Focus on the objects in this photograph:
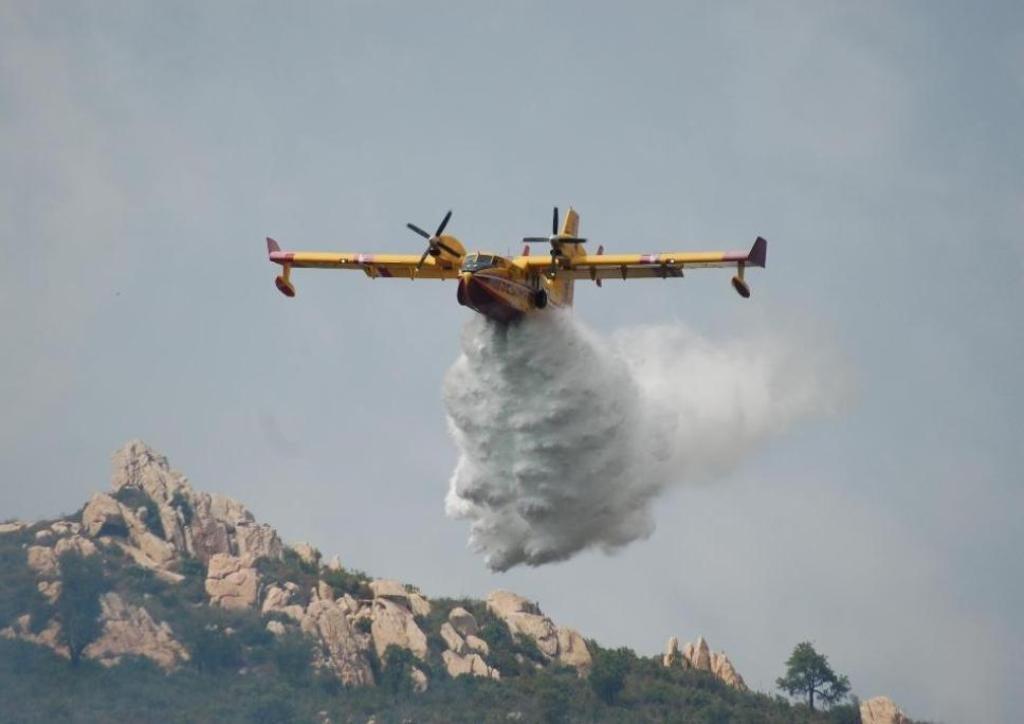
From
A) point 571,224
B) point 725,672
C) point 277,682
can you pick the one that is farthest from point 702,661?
point 571,224

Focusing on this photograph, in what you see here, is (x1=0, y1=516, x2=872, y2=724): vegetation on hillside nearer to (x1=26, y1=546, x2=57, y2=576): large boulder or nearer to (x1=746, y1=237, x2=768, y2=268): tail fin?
(x1=26, y1=546, x2=57, y2=576): large boulder

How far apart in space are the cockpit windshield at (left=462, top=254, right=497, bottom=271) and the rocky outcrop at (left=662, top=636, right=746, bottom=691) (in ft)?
164

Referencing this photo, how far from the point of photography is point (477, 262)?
135ft

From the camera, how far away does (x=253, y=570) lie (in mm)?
90875

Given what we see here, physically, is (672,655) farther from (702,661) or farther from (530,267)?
(530,267)

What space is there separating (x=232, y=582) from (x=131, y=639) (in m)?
6.90

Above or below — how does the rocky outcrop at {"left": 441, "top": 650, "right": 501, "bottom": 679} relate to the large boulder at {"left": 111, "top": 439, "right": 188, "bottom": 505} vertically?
below

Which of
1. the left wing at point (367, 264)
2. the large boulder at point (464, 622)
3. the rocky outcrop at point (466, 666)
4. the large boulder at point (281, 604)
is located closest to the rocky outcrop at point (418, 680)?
the rocky outcrop at point (466, 666)

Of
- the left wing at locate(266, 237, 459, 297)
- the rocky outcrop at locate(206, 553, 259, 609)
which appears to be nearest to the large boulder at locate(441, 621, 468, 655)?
the rocky outcrop at locate(206, 553, 259, 609)

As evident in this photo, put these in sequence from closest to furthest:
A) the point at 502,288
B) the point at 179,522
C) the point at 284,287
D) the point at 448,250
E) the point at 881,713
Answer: the point at 502,288 < the point at 448,250 < the point at 284,287 < the point at 881,713 < the point at 179,522

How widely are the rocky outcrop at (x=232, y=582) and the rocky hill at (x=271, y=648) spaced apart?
92 mm

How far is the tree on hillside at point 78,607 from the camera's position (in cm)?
8400

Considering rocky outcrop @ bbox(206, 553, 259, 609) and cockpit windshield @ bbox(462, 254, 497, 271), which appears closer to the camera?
cockpit windshield @ bbox(462, 254, 497, 271)

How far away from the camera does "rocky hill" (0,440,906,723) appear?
3145 inches
